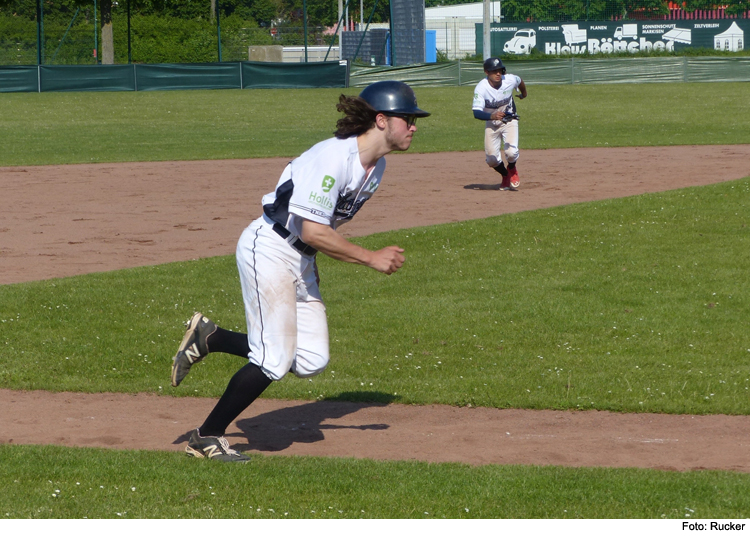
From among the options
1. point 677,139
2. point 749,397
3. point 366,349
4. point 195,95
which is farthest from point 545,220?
point 195,95

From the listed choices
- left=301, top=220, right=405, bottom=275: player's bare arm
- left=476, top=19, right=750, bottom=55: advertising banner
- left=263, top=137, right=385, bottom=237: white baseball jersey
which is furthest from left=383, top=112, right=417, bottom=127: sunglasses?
left=476, top=19, right=750, bottom=55: advertising banner

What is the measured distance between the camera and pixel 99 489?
4750 mm

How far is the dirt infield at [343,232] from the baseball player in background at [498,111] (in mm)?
647

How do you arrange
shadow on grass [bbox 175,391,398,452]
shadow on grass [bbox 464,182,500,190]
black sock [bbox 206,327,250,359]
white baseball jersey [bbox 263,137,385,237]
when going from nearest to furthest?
white baseball jersey [bbox 263,137,385,237] → black sock [bbox 206,327,250,359] → shadow on grass [bbox 175,391,398,452] → shadow on grass [bbox 464,182,500,190]

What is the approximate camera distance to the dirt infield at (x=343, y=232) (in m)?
5.80

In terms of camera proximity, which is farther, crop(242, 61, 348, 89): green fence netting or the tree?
the tree

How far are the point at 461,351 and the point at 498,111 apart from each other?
28.1 ft

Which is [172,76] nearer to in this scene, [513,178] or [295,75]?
[295,75]

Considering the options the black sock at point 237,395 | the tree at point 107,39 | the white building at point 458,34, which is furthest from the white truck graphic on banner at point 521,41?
the black sock at point 237,395

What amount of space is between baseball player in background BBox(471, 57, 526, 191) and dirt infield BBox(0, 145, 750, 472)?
0.65 m

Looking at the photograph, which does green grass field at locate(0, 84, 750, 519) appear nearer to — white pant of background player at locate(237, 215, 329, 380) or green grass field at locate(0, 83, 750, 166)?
white pant of background player at locate(237, 215, 329, 380)

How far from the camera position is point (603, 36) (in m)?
59.2

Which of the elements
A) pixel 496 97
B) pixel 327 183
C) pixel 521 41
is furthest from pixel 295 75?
pixel 327 183

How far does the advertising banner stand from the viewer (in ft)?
194
